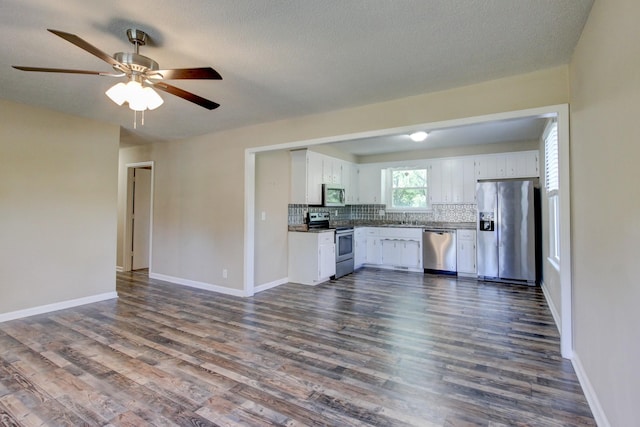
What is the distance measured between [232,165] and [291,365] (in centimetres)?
316

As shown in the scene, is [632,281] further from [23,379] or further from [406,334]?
[23,379]

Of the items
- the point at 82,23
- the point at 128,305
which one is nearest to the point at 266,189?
the point at 128,305

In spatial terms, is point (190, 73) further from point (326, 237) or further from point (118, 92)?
point (326, 237)

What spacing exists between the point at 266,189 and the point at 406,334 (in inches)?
124

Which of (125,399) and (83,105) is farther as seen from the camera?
(83,105)

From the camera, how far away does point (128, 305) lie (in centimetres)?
418

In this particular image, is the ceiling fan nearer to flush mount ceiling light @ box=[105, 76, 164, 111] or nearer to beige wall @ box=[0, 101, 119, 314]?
flush mount ceiling light @ box=[105, 76, 164, 111]

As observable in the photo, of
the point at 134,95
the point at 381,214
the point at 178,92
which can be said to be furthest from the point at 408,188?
the point at 134,95

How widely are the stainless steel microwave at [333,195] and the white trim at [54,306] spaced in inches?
142

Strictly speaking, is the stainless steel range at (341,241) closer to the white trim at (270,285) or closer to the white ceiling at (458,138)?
the white trim at (270,285)

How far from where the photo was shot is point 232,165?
480 cm

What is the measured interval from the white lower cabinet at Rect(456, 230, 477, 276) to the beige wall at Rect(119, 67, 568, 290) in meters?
3.20

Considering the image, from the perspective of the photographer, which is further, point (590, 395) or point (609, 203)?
point (590, 395)

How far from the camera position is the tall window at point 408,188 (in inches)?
267
